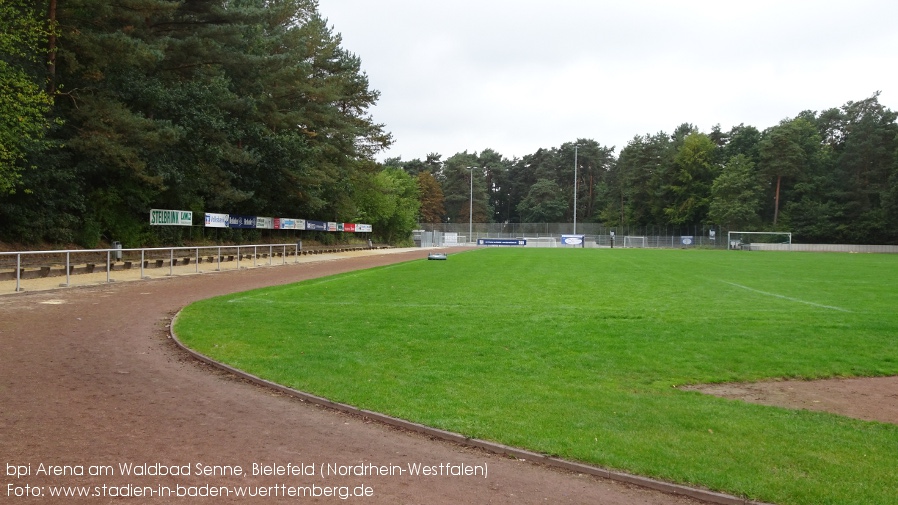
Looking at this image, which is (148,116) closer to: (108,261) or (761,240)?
(108,261)

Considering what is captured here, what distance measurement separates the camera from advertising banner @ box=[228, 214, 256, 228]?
33875 mm

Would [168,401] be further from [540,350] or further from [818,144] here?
[818,144]

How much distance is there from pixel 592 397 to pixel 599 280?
16.7 m

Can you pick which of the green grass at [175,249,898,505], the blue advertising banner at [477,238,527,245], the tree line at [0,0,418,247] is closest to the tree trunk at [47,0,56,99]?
the tree line at [0,0,418,247]

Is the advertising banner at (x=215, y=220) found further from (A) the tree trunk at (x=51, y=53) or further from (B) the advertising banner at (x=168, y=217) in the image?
(A) the tree trunk at (x=51, y=53)

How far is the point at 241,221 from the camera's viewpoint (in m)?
34.8

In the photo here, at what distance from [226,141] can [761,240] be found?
69.4m

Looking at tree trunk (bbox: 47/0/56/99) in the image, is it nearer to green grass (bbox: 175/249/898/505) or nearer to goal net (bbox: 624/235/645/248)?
green grass (bbox: 175/249/898/505)

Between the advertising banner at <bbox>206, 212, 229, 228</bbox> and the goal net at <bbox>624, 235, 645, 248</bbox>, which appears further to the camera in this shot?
the goal net at <bbox>624, 235, 645, 248</bbox>

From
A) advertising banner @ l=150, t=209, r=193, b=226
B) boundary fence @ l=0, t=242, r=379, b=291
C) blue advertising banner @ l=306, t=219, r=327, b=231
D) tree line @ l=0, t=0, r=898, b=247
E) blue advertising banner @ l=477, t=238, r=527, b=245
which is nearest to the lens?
boundary fence @ l=0, t=242, r=379, b=291

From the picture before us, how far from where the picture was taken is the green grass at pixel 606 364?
16.9 feet

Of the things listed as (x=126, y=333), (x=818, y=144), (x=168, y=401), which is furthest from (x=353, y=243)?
(x=818, y=144)

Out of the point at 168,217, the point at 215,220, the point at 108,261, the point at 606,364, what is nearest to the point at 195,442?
the point at 606,364

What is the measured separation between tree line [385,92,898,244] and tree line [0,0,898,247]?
325 mm
